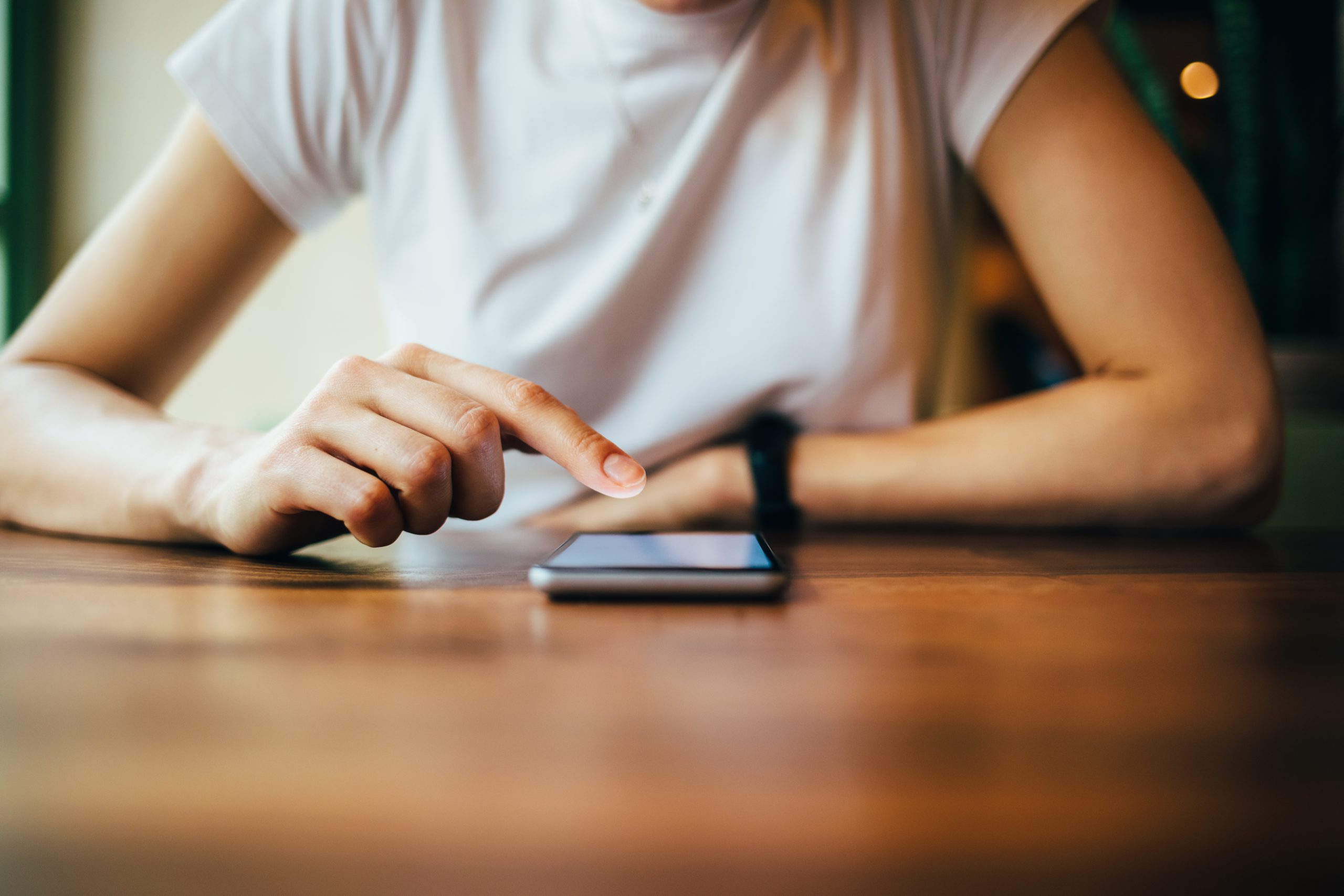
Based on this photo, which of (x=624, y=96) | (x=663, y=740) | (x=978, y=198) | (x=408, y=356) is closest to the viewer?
(x=663, y=740)

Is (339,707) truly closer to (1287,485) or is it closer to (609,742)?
(609,742)

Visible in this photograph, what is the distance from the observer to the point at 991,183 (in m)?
0.65

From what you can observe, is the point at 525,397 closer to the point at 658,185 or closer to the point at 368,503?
the point at 368,503

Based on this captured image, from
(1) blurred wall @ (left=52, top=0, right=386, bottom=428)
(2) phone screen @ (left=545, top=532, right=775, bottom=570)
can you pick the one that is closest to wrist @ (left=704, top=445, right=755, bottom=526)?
(2) phone screen @ (left=545, top=532, right=775, bottom=570)

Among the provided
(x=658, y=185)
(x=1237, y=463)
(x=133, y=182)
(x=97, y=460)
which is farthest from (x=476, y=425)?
(x=133, y=182)

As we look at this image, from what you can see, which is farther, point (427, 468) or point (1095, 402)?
point (1095, 402)

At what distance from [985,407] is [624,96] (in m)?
0.38

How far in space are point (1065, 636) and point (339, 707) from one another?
8.2 inches

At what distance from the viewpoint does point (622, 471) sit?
1.08ft

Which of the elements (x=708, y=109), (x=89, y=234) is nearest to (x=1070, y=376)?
(x=708, y=109)

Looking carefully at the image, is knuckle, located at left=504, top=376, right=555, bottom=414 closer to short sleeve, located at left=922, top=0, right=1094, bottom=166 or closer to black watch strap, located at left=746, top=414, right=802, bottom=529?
black watch strap, located at left=746, top=414, right=802, bottom=529

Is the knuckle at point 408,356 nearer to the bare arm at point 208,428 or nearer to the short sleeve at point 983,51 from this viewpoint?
the bare arm at point 208,428

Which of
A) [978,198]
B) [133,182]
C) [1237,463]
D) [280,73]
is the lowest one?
[1237,463]

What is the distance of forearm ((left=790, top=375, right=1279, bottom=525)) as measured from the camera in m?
0.52
